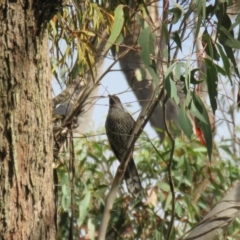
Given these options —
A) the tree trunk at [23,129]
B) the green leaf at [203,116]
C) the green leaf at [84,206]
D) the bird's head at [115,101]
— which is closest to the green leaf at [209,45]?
the green leaf at [203,116]

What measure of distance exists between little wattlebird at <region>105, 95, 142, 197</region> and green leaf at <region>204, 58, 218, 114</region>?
184cm

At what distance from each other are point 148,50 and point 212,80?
0.26m

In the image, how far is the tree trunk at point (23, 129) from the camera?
215 cm

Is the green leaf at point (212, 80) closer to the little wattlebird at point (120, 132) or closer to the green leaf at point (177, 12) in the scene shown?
the green leaf at point (177, 12)

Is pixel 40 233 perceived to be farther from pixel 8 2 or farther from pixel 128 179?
pixel 128 179

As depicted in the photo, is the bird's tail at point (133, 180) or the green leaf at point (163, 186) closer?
the green leaf at point (163, 186)

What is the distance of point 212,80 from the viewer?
2475mm

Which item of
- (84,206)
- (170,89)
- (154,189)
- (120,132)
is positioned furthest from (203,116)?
(120,132)

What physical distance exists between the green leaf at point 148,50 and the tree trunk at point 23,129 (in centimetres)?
32

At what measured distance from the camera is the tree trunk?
2154 mm

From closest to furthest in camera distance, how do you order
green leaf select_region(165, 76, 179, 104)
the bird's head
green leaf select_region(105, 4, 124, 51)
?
green leaf select_region(165, 76, 179, 104), green leaf select_region(105, 4, 124, 51), the bird's head

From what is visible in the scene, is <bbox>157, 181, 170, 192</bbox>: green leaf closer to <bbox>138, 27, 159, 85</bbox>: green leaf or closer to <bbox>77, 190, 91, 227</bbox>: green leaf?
<bbox>77, 190, 91, 227</bbox>: green leaf

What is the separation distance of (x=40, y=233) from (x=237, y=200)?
725 millimetres

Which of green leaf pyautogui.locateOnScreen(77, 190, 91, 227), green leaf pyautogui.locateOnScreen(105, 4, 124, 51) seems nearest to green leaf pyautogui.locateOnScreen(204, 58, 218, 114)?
green leaf pyautogui.locateOnScreen(105, 4, 124, 51)
